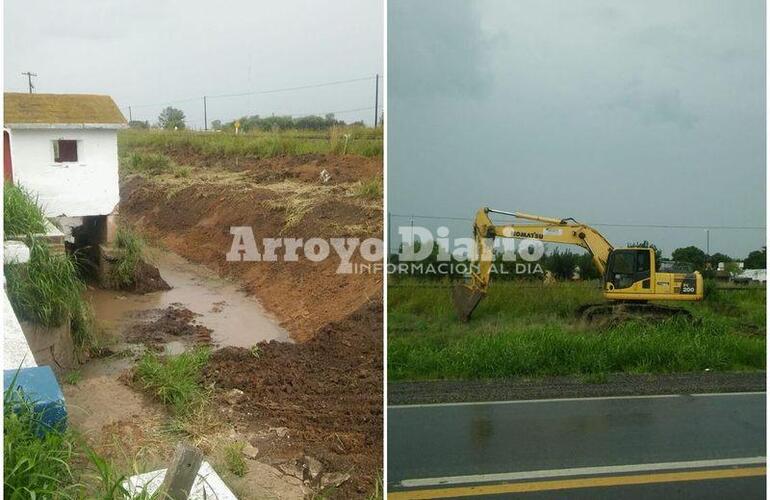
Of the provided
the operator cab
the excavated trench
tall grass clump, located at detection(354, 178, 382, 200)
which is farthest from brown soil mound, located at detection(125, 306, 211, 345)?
the operator cab

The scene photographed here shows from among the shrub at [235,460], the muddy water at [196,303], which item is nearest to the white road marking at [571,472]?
the shrub at [235,460]

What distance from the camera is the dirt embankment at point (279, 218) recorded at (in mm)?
2443

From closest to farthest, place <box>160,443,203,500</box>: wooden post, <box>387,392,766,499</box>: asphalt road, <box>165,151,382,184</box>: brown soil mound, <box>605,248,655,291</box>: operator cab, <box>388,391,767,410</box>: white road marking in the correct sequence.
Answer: <box>160,443,203,500</box>: wooden post → <box>165,151,382,184</box>: brown soil mound → <box>387,392,766,499</box>: asphalt road → <box>388,391,767,410</box>: white road marking → <box>605,248,655,291</box>: operator cab

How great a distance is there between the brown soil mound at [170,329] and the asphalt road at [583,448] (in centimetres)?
94

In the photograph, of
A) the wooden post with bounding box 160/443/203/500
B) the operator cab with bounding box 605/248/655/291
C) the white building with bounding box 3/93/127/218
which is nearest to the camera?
the wooden post with bounding box 160/443/203/500

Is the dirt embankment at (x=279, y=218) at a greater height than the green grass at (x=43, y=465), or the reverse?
the dirt embankment at (x=279, y=218)

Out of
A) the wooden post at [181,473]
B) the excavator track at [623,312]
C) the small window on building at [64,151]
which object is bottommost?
the wooden post at [181,473]

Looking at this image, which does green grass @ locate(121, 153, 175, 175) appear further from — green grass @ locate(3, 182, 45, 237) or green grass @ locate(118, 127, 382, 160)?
green grass @ locate(3, 182, 45, 237)

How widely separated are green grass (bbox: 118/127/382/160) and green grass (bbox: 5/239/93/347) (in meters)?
0.38

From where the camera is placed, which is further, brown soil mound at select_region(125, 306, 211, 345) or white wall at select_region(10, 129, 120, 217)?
brown soil mound at select_region(125, 306, 211, 345)

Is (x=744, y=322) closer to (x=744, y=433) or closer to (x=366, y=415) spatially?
(x=744, y=433)

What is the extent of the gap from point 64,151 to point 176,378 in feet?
2.54

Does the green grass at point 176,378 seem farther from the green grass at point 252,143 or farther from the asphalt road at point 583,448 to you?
the asphalt road at point 583,448

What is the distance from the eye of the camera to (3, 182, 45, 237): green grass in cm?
236
